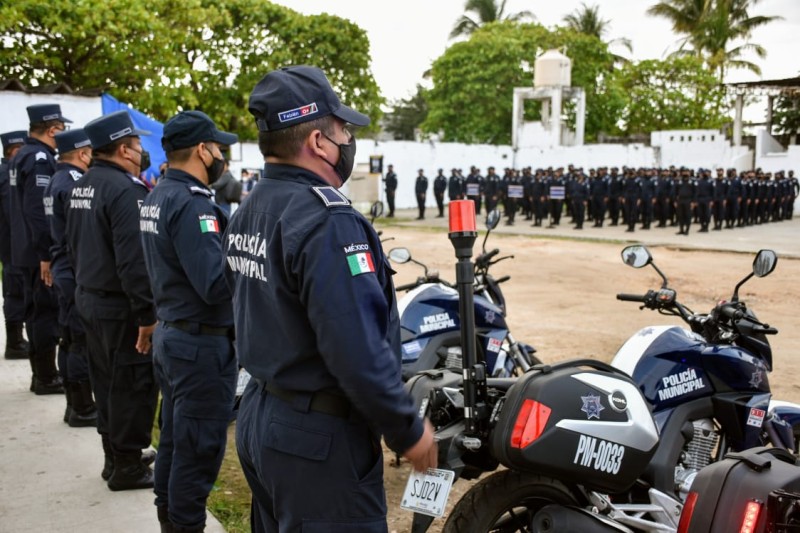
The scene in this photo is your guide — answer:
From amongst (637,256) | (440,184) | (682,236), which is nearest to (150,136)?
(637,256)

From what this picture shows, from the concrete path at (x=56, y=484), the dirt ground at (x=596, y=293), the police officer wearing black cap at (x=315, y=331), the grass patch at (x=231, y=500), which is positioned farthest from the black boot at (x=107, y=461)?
the police officer wearing black cap at (x=315, y=331)

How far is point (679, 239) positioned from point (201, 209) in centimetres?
1609

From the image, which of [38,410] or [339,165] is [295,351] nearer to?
[339,165]

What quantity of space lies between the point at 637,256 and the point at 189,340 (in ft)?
6.60

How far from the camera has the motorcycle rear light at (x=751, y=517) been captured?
2100mm

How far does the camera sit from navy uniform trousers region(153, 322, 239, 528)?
3043mm

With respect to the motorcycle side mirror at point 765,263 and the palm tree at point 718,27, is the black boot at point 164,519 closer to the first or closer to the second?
the motorcycle side mirror at point 765,263

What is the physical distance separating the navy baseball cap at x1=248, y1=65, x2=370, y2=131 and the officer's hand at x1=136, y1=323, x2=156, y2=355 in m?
1.90

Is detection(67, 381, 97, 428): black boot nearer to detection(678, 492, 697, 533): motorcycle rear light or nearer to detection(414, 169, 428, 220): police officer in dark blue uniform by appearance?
detection(678, 492, 697, 533): motorcycle rear light

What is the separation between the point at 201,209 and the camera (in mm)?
3135

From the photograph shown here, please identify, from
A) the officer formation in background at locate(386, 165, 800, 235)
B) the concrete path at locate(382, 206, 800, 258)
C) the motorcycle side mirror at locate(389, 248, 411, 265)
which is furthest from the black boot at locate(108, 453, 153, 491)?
the officer formation in background at locate(386, 165, 800, 235)

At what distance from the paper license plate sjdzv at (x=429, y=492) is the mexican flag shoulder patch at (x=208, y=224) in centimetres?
138

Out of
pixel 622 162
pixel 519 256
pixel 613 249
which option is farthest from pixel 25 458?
pixel 622 162

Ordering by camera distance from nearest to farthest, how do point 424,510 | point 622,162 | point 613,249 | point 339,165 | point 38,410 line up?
point 339,165
point 424,510
point 38,410
point 613,249
point 622,162
